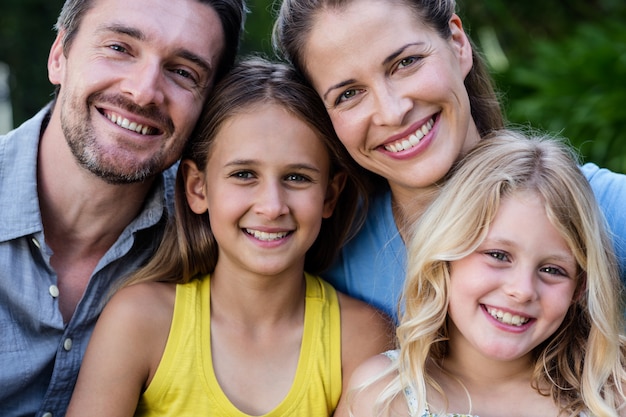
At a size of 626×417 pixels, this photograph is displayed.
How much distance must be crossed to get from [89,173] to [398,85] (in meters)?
1.10

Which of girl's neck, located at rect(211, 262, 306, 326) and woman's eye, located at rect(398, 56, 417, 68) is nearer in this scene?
woman's eye, located at rect(398, 56, 417, 68)

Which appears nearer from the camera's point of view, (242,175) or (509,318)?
(509,318)

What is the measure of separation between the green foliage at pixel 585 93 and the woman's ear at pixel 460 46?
2287 millimetres

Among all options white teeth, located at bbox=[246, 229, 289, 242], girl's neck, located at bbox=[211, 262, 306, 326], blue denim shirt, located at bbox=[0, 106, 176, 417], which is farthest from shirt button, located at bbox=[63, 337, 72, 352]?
white teeth, located at bbox=[246, 229, 289, 242]

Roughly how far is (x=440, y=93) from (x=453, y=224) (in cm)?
43

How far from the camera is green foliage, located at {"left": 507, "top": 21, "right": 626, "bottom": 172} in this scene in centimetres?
521

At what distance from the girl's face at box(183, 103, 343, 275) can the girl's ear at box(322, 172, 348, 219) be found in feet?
0.40

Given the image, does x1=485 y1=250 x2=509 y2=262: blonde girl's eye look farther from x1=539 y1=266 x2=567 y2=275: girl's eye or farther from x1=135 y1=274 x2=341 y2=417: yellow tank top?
x1=135 y1=274 x2=341 y2=417: yellow tank top

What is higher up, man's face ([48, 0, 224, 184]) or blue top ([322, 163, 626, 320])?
man's face ([48, 0, 224, 184])

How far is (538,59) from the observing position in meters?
6.18

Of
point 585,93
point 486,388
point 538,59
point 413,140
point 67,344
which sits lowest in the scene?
point 538,59

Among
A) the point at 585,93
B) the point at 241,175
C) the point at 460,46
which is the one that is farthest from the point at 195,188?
the point at 585,93

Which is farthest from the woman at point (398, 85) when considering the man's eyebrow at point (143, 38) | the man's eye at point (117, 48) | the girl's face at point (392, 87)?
the man's eye at point (117, 48)

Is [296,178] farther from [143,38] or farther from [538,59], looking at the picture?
[538,59]
